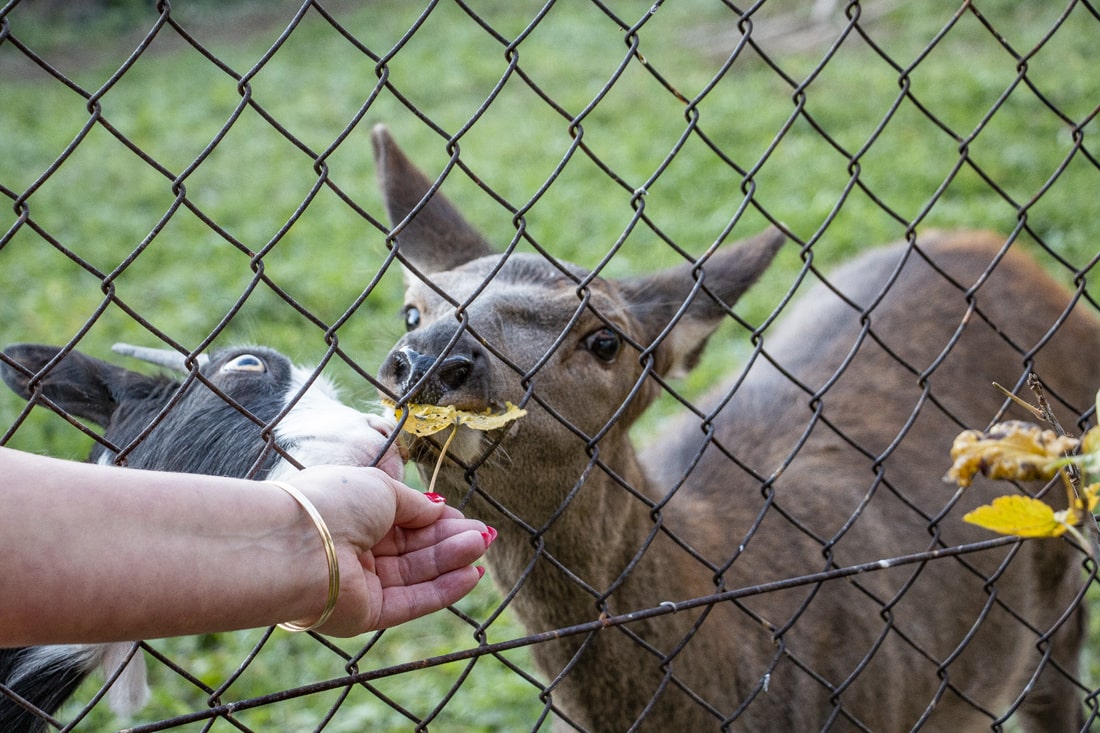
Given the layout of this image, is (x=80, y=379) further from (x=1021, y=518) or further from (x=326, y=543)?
(x=1021, y=518)

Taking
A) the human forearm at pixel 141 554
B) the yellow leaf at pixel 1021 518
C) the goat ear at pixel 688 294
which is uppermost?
the goat ear at pixel 688 294

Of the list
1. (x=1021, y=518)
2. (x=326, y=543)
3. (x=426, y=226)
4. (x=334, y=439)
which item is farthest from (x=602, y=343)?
(x=1021, y=518)

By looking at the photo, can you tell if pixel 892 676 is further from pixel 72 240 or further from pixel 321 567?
pixel 72 240

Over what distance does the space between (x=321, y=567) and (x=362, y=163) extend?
9.68 m

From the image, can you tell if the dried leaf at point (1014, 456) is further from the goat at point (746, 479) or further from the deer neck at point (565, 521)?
the deer neck at point (565, 521)

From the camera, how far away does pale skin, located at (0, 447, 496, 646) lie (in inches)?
53.5

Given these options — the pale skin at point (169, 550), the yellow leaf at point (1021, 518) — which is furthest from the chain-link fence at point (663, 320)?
the yellow leaf at point (1021, 518)

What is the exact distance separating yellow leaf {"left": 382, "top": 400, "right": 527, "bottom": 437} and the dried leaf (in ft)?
3.35

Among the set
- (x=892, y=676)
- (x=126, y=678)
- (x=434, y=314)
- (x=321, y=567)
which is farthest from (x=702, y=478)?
(x=321, y=567)

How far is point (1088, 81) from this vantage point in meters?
9.95

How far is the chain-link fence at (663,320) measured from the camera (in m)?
2.64

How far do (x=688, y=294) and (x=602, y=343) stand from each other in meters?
0.50

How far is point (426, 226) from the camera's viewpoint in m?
3.77

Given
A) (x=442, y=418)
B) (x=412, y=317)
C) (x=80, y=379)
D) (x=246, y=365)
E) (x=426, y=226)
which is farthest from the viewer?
(x=426, y=226)
